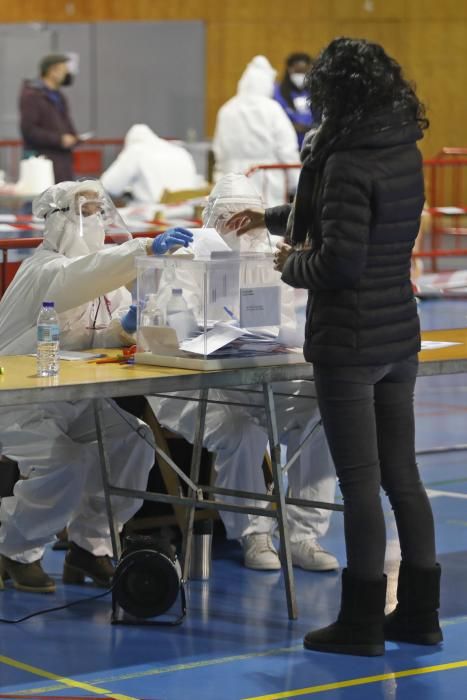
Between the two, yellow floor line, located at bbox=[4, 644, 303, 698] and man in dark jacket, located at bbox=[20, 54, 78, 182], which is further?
man in dark jacket, located at bbox=[20, 54, 78, 182]

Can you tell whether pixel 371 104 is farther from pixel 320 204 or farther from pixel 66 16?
pixel 66 16

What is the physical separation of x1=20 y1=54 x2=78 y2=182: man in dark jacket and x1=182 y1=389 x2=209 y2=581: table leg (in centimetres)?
800

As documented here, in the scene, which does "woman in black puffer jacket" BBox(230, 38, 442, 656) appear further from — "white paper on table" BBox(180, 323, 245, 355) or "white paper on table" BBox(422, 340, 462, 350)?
"white paper on table" BBox(422, 340, 462, 350)

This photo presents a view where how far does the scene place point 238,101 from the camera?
12656mm

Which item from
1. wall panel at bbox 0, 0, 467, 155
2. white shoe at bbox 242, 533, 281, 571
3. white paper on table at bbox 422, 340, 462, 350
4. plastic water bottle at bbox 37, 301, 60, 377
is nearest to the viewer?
plastic water bottle at bbox 37, 301, 60, 377

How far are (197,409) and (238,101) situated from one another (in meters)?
7.99

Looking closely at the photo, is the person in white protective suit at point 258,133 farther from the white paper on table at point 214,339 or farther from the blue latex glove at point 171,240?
the white paper on table at point 214,339

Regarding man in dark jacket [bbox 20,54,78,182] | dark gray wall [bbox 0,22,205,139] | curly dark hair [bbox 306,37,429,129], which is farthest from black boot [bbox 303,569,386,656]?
dark gray wall [bbox 0,22,205,139]

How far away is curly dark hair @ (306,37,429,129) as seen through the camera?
3.82 metres

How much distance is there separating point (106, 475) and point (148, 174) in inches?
294

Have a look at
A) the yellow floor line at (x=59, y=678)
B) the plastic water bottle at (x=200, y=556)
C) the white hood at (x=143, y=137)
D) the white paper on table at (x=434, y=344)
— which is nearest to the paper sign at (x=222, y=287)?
the white paper on table at (x=434, y=344)

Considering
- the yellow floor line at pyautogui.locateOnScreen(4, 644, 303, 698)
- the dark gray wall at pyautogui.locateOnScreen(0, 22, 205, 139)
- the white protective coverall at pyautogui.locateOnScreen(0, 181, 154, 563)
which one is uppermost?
the dark gray wall at pyautogui.locateOnScreen(0, 22, 205, 139)

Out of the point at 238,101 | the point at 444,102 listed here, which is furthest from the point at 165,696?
the point at 444,102

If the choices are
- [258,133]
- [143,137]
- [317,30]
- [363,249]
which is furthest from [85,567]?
[317,30]
